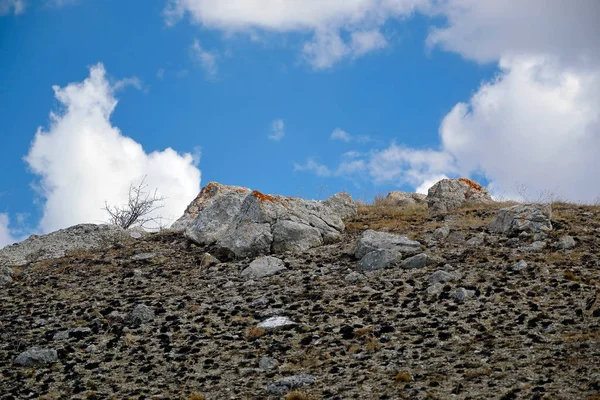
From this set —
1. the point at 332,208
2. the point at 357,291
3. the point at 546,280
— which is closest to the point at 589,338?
the point at 546,280

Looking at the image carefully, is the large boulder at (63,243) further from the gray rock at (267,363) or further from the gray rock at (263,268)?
the gray rock at (267,363)

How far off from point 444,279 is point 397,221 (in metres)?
6.07

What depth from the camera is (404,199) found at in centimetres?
2500

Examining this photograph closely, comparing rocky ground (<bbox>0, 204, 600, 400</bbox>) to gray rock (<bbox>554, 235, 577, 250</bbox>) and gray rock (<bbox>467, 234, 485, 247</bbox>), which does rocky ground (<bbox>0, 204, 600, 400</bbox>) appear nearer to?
gray rock (<bbox>467, 234, 485, 247</bbox>)

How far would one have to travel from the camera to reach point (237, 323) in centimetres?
1262

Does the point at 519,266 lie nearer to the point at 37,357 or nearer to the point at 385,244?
the point at 385,244

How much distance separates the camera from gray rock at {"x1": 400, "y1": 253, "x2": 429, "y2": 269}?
1467cm

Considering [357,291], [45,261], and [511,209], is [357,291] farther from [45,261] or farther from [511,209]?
[45,261]

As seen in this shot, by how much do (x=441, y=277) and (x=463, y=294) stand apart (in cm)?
107

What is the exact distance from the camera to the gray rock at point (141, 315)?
1318 cm

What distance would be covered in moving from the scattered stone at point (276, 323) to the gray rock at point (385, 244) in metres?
3.73

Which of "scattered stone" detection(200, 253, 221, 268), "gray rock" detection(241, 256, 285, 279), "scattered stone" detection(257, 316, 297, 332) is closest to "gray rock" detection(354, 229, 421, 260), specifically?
"gray rock" detection(241, 256, 285, 279)

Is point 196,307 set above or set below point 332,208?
below

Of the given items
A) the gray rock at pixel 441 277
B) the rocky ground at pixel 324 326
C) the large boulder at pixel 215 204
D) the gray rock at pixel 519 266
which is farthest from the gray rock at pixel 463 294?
the large boulder at pixel 215 204
